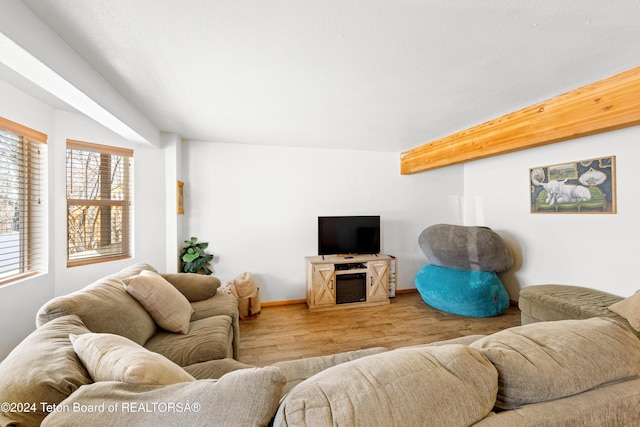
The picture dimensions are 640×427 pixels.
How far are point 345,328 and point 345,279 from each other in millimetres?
782

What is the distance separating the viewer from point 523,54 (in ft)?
5.30

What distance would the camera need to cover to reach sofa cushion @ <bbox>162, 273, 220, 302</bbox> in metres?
2.38

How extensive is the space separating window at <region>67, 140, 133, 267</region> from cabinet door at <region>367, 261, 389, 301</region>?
320cm

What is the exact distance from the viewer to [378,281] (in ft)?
12.4

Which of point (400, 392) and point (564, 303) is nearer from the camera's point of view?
point (400, 392)

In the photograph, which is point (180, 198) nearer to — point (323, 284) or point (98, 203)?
point (98, 203)

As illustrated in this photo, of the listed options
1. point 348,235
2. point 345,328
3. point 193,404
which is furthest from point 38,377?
point 348,235

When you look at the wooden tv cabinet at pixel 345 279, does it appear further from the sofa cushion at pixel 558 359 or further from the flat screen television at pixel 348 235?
the sofa cushion at pixel 558 359

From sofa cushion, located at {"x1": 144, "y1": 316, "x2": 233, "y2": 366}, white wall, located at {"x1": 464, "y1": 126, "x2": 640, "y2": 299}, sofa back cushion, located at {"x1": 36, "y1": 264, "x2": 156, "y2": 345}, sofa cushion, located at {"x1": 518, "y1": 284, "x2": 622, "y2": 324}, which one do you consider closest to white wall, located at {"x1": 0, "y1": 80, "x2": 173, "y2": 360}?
sofa back cushion, located at {"x1": 36, "y1": 264, "x2": 156, "y2": 345}

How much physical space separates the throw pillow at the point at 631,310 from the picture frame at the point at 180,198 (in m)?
4.40

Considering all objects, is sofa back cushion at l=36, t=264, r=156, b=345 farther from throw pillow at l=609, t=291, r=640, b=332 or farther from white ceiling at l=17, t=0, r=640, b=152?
throw pillow at l=609, t=291, r=640, b=332

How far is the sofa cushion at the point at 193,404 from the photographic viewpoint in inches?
23.3

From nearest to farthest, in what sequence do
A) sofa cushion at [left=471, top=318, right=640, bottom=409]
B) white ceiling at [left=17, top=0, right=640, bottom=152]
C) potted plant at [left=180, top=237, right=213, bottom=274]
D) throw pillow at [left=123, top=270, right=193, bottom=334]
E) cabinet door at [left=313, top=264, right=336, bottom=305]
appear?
sofa cushion at [left=471, top=318, right=640, bottom=409]
white ceiling at [left=17, top=0, right=640, bottom=152]
throw pillow at [left=123, top=270, right=193, bottom=334]
potted plant at [left=180, top=237, right=213, bottom=274]
cabinet door at [left=313, top=264, right=336, bottom=305]

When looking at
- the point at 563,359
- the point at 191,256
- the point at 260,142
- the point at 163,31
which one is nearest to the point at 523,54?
the point at 563,359
